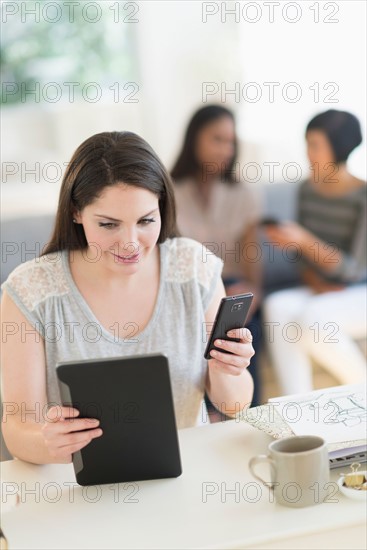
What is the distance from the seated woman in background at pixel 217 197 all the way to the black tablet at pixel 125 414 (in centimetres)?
172

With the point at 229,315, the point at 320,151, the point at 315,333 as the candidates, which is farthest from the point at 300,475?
the point at 320,151

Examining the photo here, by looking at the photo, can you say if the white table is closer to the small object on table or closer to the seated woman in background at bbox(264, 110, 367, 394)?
the small object on table

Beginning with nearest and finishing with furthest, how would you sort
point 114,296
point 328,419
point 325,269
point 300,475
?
1. point 300,475
2. point 328,419
3. point 114,296
4. point 325,269

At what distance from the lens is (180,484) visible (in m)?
1.11

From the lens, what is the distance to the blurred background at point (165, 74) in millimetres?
4672

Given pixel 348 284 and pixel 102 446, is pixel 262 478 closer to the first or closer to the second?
pixel 102 446

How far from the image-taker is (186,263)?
4.95 feet

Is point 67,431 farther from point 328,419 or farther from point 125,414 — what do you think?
point 328,419

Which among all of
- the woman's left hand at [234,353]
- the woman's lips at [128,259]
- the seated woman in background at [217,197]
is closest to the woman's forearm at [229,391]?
the woman's left hand at [234,353]

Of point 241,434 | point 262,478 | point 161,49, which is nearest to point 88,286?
point 241,434

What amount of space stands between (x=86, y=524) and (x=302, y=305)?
6.05 ft

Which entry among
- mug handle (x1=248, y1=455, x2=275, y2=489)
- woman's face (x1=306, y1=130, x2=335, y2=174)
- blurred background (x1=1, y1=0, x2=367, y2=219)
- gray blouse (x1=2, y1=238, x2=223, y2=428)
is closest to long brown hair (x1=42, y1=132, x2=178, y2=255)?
gray blouse (x1=2, y1=238, x2=223, y2=428)

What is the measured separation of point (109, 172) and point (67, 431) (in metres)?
0.44

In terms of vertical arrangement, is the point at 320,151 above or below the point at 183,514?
above
